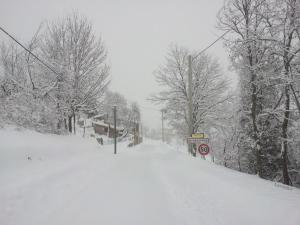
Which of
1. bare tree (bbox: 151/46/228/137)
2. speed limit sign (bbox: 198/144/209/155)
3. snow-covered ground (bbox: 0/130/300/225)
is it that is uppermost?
bare tree (bbox: 151/46/228/137)

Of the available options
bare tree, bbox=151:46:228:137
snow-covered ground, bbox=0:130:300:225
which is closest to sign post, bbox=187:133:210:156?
snow-covered ground, bbox=0:130:300:225

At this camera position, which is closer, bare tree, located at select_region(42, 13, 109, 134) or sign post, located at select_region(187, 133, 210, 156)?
sign post, located at select_region(187, 133, 210, 156)

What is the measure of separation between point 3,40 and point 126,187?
2870cm

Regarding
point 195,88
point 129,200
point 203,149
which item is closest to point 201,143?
point 203,149

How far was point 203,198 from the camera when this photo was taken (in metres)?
5.02

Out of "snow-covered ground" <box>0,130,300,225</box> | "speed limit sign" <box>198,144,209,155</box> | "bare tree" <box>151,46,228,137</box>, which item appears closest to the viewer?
"snow-covered ground" <box>0,130,300,225</box>

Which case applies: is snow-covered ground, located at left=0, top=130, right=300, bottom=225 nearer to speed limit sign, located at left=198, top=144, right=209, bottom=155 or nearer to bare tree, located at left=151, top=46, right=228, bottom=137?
speed limit sign, located at left=198, top=144, right=209, bottom=155

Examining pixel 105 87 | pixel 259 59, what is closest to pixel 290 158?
pixel 259 59

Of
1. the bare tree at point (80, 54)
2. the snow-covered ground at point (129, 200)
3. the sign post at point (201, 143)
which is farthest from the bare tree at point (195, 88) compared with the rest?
the snow-covered ground at point (129, 200)

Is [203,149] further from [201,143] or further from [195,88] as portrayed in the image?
[195,88]

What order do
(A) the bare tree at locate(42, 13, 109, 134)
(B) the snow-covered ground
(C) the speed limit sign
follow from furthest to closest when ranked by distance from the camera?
1. (A) the bare tree at locate(42, 13, 109, 134)
2. (C) the speed limit sign
3. (B) the snow-covered ground

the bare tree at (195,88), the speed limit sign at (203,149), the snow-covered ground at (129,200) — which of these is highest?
the bare tree at (195,88)

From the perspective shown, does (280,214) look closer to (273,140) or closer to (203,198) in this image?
(203,198)

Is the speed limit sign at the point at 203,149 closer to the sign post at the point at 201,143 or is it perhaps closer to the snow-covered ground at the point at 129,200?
the sign post at the point at 201,143
